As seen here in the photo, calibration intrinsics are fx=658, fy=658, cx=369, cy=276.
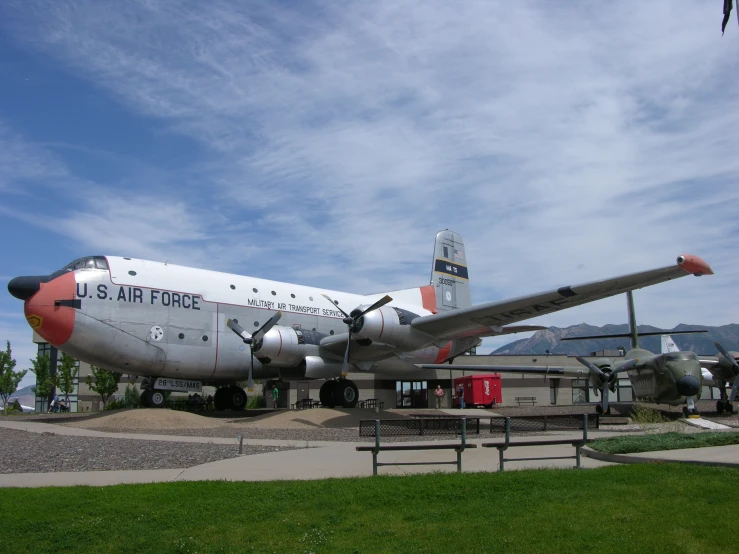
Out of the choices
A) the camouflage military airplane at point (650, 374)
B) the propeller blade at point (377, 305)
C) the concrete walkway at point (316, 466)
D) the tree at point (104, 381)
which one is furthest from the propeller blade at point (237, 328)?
the tree at point (104, 381)

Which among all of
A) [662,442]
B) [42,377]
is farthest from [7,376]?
[662,442]

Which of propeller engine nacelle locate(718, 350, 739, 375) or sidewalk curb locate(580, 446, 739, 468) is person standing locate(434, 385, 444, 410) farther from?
sidewalk curb locate(580, 446, 739, 468)

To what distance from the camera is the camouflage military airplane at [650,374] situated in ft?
83.0

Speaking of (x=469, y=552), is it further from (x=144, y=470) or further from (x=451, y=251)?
(x=451, y=251)

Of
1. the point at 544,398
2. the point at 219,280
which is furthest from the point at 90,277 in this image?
the point at 544,398

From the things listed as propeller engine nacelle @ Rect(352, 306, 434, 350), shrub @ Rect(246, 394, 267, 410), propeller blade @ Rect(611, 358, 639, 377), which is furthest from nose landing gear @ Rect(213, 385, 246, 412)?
propeller blade @ Rect(611, 358, 639, 377)

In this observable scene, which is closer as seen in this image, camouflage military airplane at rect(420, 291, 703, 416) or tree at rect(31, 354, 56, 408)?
camouflage military airplane at rect(420, 291, 703, 416)

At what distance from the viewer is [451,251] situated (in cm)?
3164

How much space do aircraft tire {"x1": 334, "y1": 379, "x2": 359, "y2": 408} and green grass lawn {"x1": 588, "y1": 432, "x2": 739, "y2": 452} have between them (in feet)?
45.8

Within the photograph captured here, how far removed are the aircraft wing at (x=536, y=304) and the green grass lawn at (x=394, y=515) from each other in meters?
8.57

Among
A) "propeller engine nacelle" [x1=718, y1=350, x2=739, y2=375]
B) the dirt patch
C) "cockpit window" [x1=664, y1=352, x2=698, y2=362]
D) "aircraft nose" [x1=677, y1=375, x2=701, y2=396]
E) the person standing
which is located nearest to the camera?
the dirt patch

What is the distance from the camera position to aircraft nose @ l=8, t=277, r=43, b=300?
2166 cm

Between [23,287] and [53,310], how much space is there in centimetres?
122

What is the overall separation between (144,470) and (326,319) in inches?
678
